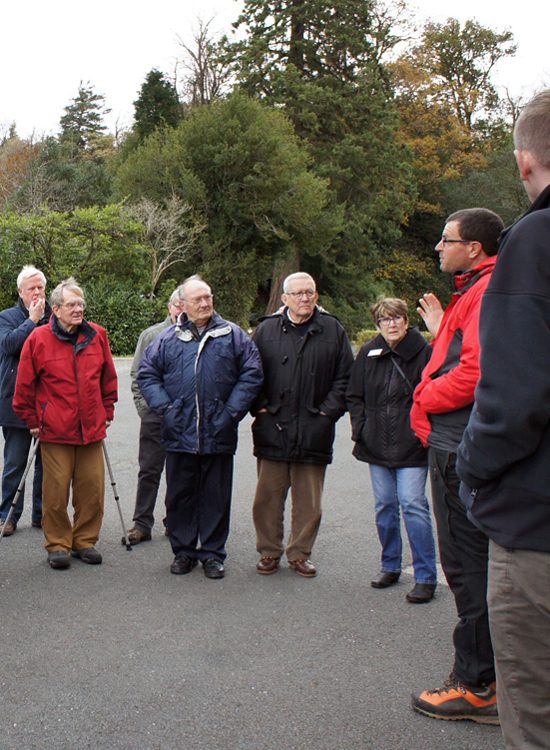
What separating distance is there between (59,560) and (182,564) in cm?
86

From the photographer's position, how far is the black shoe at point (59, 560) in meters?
5.54

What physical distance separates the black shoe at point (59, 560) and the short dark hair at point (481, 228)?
356 cm

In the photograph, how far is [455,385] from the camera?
3.57 metres

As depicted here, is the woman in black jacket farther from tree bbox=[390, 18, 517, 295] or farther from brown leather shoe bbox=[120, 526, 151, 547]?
tree bbox=[390, 18, 517, 295]

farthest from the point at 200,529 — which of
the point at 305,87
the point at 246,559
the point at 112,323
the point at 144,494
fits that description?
the point at 305,87

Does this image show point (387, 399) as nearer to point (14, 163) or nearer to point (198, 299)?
point (198, 299)

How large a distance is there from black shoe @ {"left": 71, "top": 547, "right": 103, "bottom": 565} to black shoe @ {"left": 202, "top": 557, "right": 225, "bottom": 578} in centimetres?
77

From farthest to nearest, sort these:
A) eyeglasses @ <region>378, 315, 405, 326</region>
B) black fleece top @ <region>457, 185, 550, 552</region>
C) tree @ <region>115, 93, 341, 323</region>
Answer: tree @ <region>115, 93, 341, 323</region>
eyeglasses @ <region>378, 315, 405, 326</region>
black fleece top @ <region>457, 185, 550, 552</region>

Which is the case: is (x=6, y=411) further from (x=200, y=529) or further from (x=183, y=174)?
(x=183, y=174)

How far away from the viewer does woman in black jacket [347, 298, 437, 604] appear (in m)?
5.07

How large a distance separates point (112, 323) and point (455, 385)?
21.4 meters

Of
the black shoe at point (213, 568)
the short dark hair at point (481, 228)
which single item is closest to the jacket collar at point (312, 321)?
the black shoe at point (213, 568)

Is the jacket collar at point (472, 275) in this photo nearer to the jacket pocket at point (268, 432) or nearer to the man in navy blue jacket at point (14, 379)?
the jacket pocket at point (268, 432)

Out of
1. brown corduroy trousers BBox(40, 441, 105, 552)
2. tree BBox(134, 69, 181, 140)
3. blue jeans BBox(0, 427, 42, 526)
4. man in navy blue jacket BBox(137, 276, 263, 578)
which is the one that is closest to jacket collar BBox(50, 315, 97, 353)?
man in navy blue jacket BBox(137, 276, 263, 578)
